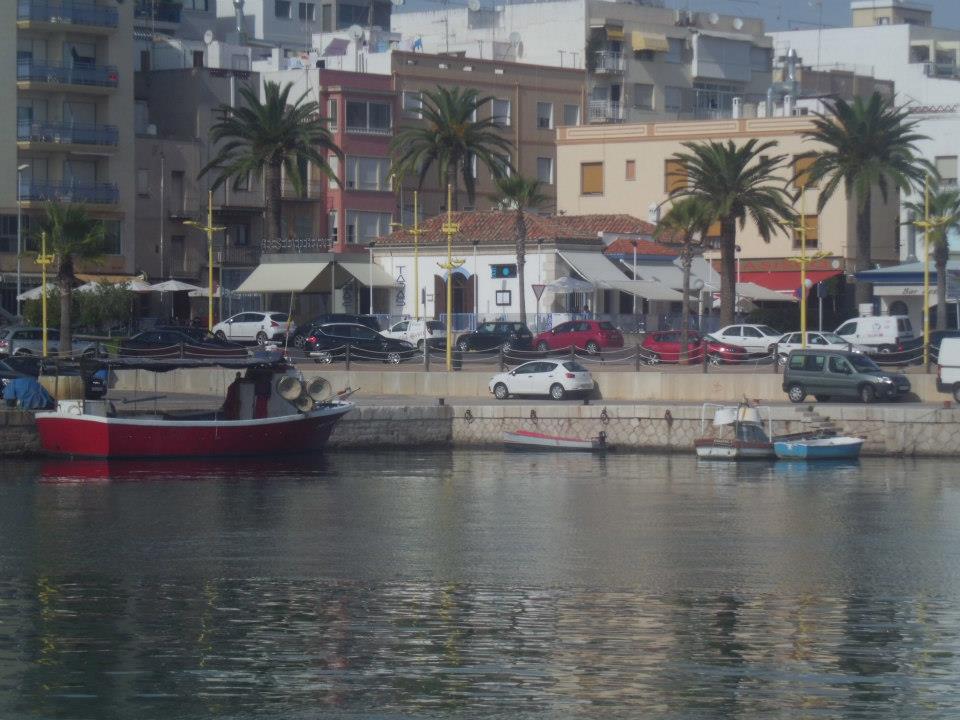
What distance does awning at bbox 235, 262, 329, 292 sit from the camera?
3142 inches

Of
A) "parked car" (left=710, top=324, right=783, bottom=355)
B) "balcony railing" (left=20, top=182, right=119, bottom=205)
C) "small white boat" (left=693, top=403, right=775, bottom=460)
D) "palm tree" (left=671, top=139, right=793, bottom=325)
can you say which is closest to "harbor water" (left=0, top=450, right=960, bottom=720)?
"small white boat" (left=693, top=403, right=775, bottom=460)

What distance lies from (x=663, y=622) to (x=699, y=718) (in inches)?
205

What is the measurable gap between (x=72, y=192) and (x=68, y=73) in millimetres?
5789

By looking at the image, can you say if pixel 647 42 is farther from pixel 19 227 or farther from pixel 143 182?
pixel 19 227

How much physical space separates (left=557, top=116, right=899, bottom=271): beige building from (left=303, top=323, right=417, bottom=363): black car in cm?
2533

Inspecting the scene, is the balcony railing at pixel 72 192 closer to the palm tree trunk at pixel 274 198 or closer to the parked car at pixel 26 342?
the palm tree trunk at pixel 274 198

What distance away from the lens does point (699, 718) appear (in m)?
19.1

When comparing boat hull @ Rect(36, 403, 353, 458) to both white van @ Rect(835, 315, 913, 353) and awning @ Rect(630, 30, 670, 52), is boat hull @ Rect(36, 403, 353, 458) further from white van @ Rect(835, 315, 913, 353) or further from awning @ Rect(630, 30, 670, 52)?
awning @ Rect(630, 30, 670, 52)

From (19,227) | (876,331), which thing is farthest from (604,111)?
(876,331)

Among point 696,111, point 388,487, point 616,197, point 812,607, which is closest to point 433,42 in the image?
point 696,111

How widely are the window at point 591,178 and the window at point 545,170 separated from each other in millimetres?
6840

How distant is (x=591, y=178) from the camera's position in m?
91.2

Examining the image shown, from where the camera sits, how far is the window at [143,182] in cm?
8488

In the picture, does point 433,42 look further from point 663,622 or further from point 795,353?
point 663,622
